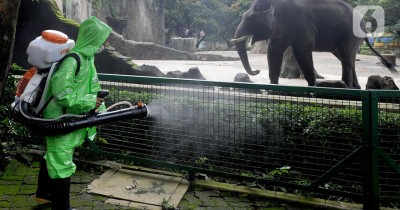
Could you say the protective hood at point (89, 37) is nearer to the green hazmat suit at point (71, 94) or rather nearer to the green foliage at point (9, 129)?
the green hazmat suit at point (71, 94)

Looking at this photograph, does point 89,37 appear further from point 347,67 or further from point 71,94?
point 347,67

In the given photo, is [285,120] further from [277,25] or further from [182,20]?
[182,20]

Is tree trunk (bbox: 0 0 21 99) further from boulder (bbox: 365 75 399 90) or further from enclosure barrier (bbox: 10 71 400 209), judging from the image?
boulder (bbox: 365 75 399 90)

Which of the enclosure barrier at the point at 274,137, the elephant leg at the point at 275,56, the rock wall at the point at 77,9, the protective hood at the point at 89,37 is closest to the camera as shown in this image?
the protective hood at the point at 89,37

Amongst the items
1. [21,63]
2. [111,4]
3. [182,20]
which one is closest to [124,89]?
[21,63]

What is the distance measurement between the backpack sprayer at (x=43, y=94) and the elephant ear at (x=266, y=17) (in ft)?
15.8

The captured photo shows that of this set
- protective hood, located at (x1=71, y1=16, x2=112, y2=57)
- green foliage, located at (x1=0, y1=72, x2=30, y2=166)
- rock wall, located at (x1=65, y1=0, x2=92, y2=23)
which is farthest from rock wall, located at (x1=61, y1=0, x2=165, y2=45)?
protective hood, located at (x1=71, y1=16, x2=112, y2=57)

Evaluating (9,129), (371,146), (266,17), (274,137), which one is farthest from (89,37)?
(266,17)

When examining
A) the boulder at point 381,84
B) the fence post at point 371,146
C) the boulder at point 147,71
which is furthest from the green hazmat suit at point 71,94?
the boulder at point 147,71

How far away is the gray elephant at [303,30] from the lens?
6953 mm

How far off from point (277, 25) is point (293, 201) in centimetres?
409

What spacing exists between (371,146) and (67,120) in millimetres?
2691

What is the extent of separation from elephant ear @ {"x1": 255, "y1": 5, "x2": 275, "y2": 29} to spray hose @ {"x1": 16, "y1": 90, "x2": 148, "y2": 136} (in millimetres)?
4633

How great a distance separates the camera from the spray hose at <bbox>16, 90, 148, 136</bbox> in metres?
2.85
